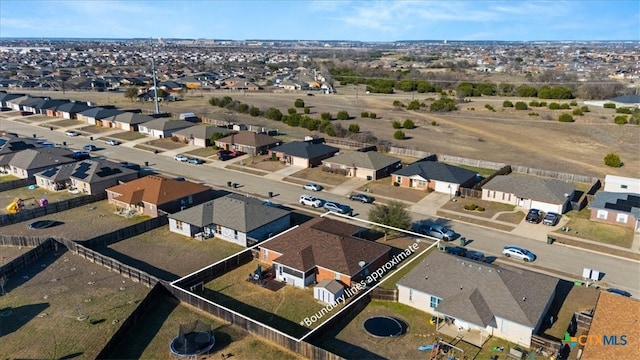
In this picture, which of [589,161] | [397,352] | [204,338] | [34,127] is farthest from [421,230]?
[34,127]

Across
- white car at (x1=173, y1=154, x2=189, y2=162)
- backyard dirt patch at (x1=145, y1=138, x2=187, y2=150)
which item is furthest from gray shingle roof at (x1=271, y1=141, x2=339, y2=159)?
backyard dirt patch at (x1=145, y1=138, x2=187, y2=150)

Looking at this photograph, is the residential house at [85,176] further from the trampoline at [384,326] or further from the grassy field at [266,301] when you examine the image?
the trampoline at [384,326]

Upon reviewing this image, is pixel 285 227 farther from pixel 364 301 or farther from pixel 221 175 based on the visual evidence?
pixel 221 175

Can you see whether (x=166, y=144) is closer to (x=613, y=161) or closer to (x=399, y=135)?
(x=399, y=135)

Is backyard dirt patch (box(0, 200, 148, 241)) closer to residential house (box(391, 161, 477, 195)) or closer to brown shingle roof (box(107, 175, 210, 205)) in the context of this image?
brown shingle roof (box(107, 175, 210, 205))

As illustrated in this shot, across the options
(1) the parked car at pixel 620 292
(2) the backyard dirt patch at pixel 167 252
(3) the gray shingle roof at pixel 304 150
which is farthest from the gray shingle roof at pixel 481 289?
(3) the gray shingle roof at pixel 304 150

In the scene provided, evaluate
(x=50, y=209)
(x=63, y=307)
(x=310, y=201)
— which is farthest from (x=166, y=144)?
(x=63, y=307)
